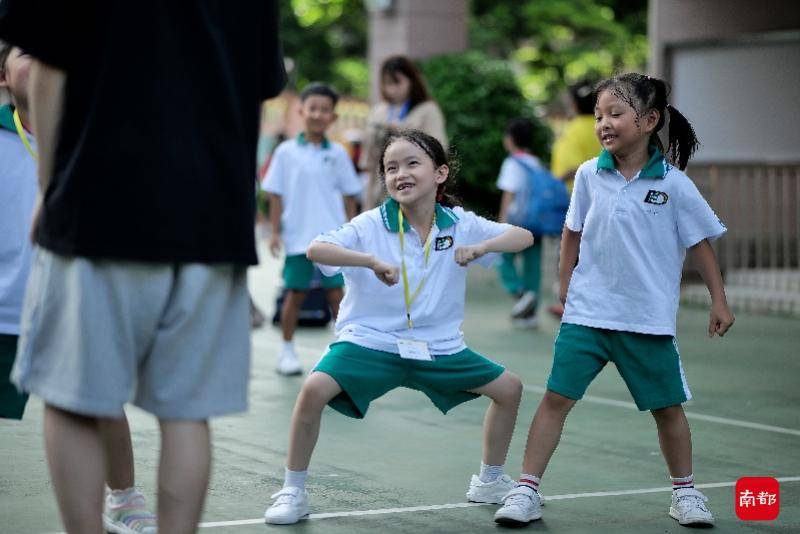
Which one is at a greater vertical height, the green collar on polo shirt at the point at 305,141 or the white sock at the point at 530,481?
the green collar on polo shirt at the point at 305,141

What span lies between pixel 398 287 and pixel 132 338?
1.92m

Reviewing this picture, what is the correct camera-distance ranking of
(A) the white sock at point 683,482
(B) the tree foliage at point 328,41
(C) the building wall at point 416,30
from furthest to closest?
(B) the tree foliage at point 328,41
(C) the building wall at point 416,30
(A) the white sock at point 683,482

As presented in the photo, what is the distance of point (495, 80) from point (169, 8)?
609 inches

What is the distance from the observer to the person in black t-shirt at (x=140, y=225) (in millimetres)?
3312

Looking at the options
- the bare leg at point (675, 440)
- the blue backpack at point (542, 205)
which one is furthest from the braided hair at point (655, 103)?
the blue backpack at point (542, 205)

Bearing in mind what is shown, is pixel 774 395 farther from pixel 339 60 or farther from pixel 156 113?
pixel 339 60

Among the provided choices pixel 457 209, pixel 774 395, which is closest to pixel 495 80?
pixel 774 395

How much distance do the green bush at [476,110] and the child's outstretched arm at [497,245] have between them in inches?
505

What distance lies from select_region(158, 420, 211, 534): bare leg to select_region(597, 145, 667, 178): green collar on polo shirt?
7.40ft

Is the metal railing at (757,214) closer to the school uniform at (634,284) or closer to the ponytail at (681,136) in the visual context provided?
the ponytail at (681,136)

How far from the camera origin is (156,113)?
3.32 m

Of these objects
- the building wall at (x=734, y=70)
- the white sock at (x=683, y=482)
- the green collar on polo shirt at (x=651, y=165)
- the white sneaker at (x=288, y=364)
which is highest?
the building wall at (x=734, y=70)

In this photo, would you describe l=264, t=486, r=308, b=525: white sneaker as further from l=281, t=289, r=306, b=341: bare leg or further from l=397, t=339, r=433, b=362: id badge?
l=281, t=289, r=306, b=341: bare leg

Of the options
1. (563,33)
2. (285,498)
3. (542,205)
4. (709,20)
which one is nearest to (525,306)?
(542,205)
